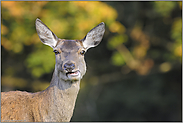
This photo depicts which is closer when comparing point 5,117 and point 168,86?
point 5,117

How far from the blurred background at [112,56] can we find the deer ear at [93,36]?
13.9 ft

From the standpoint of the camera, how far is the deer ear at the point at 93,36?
13.2 feet

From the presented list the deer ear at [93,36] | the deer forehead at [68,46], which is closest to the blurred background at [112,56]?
the deer ear at [93,36]

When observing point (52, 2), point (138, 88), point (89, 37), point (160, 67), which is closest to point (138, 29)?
point (160, 67)

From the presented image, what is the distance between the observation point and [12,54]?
9.49 metres

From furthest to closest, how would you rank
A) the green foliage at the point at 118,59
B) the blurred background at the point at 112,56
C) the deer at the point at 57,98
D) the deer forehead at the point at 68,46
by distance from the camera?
the green foliage at the point at 118,59 → the blurred background at the point at 112,56 → the deer forehead at the point at 68,46 → the deer at the point at 57,98

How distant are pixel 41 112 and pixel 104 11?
19.0ft

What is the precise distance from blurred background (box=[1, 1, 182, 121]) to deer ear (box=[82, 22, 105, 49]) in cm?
423

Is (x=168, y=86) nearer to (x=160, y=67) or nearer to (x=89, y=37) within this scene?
(x=160, y=67)

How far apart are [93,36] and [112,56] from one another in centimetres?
805

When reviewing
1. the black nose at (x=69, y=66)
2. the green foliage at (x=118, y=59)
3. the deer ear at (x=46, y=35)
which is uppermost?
the deer ear at (x=46, y=35)

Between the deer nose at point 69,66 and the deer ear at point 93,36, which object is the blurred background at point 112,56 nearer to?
the deer ear at point 93,36

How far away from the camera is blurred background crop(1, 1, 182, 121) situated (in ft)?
28.0

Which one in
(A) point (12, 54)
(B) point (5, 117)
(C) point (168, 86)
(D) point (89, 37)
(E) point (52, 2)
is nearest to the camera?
(B) point (5, 117)
